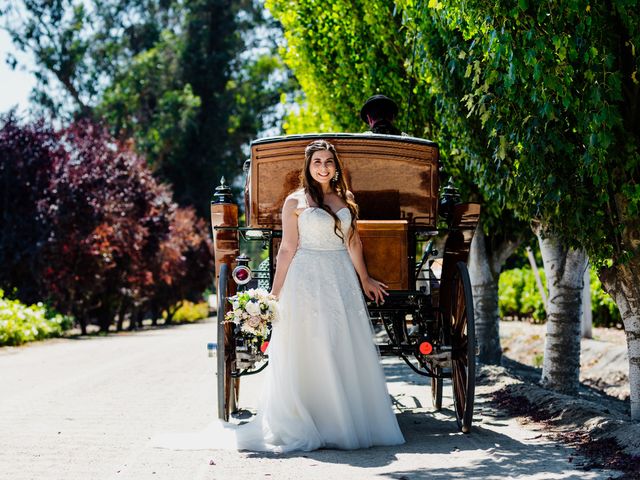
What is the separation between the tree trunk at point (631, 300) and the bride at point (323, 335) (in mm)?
2241

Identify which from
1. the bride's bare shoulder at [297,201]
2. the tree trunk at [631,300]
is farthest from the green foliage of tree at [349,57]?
the bride's bare shoulder at [297,201]

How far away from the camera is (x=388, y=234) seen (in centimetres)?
793

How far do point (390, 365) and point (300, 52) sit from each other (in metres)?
6.38

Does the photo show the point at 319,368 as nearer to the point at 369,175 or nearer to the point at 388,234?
the point at 388,234

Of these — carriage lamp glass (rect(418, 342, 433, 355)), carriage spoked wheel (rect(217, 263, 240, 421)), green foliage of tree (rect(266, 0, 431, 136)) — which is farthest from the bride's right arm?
green foliage of tree (rect(266, 0, 431, 136))

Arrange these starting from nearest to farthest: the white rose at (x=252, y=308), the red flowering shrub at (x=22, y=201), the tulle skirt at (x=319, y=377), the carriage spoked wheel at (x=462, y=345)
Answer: the tulle skirt at (x=319, y=377), the white rose at (x=252, y=308), the carriage spoked wheel at (x=462, y=345), the red flowering shrub at (x=22, y=201)

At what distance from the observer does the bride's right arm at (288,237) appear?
24.8ft

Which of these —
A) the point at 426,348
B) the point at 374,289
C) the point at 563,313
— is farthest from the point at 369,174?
the point at 563,313

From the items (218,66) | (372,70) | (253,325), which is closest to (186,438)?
(253,325)

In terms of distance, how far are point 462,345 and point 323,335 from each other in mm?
1358

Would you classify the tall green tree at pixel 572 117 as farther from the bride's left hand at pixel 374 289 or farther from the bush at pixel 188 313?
the bush at pixel 188 313

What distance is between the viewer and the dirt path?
244 inches

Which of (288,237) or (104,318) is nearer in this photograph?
(288,237)

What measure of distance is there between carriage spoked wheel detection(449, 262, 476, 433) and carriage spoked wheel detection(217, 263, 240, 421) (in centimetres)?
197
